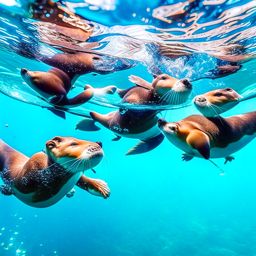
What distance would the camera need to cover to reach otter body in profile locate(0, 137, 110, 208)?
3.65m

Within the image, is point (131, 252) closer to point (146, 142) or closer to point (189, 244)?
point (189, 244)

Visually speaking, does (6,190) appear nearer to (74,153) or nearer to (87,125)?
(74,153)

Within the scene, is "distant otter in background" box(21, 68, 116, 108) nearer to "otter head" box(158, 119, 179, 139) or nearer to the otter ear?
"otter head" box(158, 119, 179, 139)

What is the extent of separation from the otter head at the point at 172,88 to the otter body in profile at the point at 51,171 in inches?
59.5

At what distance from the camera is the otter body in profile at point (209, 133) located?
3.42 meters

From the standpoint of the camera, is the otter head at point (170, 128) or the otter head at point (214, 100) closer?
the otter head at point (170, 128)

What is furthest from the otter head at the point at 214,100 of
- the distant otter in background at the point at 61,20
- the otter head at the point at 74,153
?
the distant otter in background at the point at 61,20

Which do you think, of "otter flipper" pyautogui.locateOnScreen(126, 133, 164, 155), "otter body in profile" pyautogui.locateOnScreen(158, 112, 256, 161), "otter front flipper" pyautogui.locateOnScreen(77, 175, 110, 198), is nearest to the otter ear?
"otter body in profile" pyautogui.locateOnScreen(158, 112, 256, 161)

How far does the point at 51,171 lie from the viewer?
4.13m

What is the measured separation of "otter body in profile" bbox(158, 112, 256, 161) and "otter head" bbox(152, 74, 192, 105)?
41cm

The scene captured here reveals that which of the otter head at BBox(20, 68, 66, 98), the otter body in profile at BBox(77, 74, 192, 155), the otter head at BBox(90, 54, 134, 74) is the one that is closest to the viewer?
the otter head at BBox(20, 68, 66, 98)

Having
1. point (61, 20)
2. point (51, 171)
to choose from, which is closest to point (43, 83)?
point (51, 171)

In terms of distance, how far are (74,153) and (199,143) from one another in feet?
5.20

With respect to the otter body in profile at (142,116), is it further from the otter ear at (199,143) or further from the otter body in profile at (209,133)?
the otter ear at (199,143)
